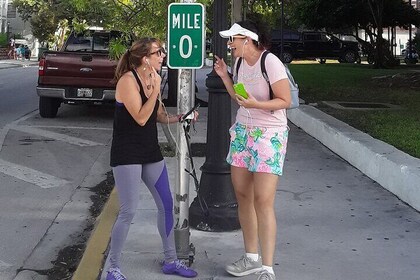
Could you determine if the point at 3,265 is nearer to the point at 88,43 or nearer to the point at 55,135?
the point at 55,135

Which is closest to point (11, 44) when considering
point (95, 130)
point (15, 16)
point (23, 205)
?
point (15, 16)

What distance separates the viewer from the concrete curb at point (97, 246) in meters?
5.22

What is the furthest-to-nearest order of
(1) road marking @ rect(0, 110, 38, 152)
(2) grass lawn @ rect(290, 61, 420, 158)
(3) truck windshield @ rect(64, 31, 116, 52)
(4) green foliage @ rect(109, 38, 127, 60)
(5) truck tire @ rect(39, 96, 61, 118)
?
(3) truck windshield @ rect(64, 31, 116, 52)
(5) truck tire @ rect(39, 96, 61, 118)
(1) road marking @ rect(0, 110, 38, 152)
(2) grass lawn @ rect(290, 61, 420, 158)
(4) green foliage @ rect(109, 38, 127, 60)

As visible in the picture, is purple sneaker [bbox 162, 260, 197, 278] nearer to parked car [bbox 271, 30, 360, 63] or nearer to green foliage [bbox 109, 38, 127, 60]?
green foliage [bbox 109, 38, 127, 60]

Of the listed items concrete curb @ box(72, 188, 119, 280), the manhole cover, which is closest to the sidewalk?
concrete curb @ box(72, 188, 119, 280)

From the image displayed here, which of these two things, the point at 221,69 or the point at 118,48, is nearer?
the point at 221,69

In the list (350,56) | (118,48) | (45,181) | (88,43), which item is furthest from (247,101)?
(350,56)

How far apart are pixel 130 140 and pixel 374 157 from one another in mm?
4127

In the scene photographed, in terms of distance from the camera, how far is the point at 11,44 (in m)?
60.4

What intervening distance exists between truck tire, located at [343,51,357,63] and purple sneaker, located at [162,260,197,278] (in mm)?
45175

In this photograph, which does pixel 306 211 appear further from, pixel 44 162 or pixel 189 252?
pixel 44 162

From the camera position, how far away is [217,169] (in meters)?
6.24

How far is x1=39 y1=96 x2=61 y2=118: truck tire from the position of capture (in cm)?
1436

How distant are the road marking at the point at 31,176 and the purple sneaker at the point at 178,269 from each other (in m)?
3.80
